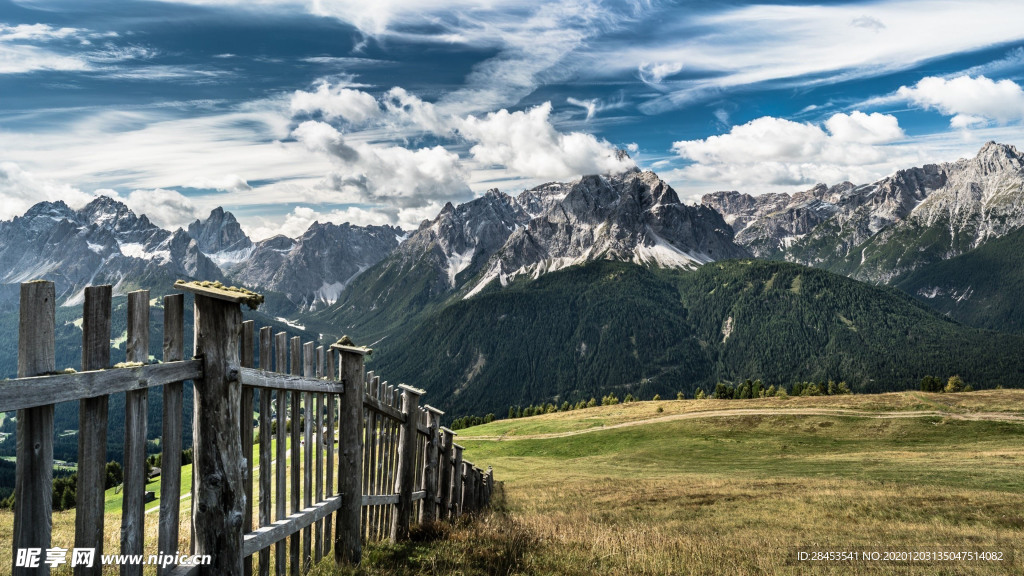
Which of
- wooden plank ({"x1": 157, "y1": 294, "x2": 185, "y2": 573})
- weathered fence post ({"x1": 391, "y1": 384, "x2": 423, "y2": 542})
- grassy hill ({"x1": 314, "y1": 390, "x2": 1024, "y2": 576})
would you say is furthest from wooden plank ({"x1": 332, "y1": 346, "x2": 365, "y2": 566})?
wooden plank ({"x1": 157, "y1": 294, "x2": 185, "y2": 573})

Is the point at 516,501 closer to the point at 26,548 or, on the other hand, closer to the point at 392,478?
the point at 392,478

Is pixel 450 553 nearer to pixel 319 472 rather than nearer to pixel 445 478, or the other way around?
pixel 319 472

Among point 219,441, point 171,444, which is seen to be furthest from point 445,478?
point 171,444

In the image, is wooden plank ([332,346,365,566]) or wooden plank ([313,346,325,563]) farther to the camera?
wooden plank ([332,346,365,566])

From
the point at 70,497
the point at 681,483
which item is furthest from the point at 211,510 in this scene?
the point at 70,497

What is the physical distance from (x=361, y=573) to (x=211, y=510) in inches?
120

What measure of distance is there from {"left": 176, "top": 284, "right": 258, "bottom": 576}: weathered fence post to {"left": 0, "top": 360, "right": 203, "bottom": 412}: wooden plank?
2.00 ft

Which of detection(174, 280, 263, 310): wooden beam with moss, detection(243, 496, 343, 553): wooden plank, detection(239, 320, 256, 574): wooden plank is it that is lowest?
detection(243, 496, 343, 553): wooden plank

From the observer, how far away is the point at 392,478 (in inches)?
450

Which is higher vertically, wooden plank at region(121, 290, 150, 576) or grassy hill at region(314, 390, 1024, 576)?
wooden plank at region(121, 290, 150, 576)

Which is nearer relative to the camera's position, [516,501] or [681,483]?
[516,501]

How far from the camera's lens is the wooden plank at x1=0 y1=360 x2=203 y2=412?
12.6 feet

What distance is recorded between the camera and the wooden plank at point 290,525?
6.58 m

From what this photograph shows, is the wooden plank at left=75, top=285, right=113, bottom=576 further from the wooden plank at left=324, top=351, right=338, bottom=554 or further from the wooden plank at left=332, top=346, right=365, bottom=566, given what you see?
the wooden plank at left=332, top=346, right=365, bottom=566
